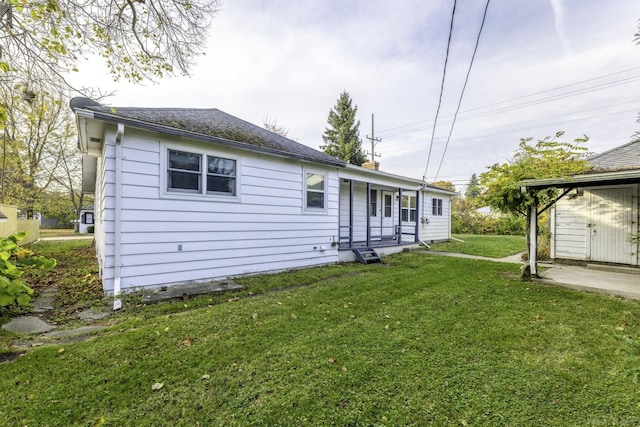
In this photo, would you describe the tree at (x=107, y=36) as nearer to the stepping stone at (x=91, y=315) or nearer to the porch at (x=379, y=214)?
the stepping stone at (x=91, y=315)

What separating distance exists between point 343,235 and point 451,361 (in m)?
8.52

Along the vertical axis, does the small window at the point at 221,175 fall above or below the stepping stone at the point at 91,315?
above

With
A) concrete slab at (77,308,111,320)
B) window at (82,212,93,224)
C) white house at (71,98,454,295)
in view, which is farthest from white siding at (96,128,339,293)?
window at (82,212,93,224)

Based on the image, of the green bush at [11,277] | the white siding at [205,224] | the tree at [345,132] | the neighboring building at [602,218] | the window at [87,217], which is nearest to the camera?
the green bush at [11,277]

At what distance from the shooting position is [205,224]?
6.01 metres

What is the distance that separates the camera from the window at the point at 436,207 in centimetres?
1520

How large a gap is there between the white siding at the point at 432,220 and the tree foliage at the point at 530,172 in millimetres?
5301

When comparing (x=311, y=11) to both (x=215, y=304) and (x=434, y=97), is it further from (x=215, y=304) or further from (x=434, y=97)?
(x=215, y=304)

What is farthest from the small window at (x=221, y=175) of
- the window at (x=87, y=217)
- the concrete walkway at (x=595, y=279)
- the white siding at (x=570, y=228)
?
the window at (x=87, y=217)

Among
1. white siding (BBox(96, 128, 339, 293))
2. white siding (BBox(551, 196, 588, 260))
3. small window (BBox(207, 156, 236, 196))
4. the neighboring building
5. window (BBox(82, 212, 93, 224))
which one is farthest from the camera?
window (BBox(82, 212, 93, 224))

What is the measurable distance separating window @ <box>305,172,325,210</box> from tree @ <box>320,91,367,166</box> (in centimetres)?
2485

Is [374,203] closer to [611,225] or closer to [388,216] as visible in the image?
[388,216]

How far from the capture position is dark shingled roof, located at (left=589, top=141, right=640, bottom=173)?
297 inches

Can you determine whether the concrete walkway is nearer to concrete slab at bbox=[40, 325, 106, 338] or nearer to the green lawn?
the green lawn
